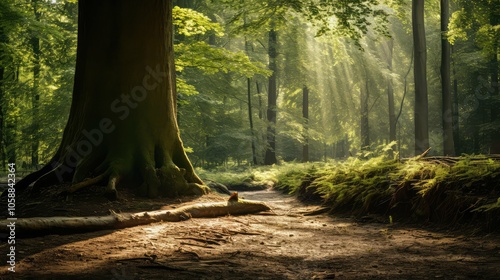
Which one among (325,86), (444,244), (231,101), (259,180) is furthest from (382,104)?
(444,244)

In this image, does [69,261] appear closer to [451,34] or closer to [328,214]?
[328,214]

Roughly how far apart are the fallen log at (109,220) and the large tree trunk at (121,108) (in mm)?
998

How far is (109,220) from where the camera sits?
4.94 metres

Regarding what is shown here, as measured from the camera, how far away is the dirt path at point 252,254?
3.24 metres

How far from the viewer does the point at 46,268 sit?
318cm

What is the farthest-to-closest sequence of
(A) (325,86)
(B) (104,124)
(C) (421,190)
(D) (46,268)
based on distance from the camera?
(A) (325,86)
(B) (104,124)
(C) (421,190)
(D) (46,268)

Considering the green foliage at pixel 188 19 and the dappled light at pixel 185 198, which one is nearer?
the dappled light at pixel 185 198

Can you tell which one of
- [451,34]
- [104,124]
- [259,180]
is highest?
[451,34]

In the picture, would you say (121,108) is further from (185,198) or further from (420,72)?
(420,72)

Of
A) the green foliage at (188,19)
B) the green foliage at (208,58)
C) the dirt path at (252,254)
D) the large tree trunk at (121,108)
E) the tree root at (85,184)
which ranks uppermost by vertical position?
the green foliage at (188,19)

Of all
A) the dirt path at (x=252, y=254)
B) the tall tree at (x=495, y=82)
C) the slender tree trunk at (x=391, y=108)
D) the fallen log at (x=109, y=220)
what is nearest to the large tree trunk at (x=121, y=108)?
the fallen log at (x=109, y=220)

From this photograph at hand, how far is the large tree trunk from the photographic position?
6.93 m

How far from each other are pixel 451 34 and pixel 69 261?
14.3 metres

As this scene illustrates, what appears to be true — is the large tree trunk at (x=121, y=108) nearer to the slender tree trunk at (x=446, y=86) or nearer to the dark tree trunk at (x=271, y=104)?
the slender tree trunk at (x=446, y=86)
